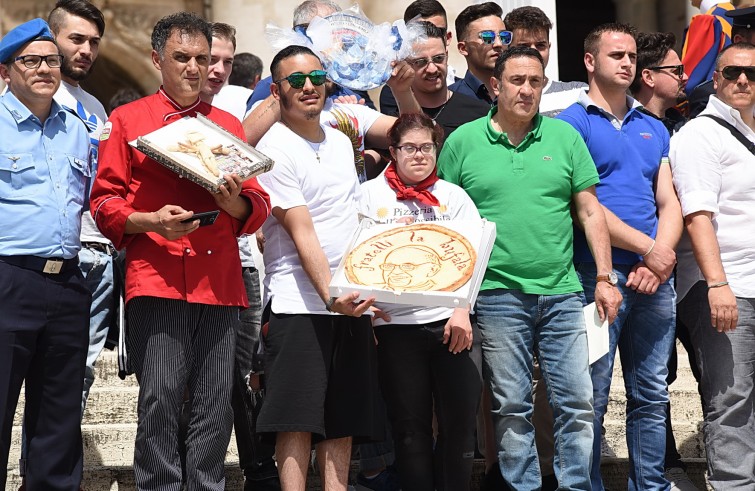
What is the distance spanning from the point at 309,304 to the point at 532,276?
1.05 m

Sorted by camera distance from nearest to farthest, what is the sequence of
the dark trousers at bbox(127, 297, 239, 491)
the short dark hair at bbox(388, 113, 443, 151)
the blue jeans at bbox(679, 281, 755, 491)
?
1. the dark trousers at bbox(127, 297, 239, 491)
2. the short dark hair at bbox(388, 113, 443, 151)
3. the blue jeans at bbox(679, 281, 755, 491)

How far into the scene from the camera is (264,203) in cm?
499

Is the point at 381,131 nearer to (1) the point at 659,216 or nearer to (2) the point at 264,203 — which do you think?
(2) the point at 264,203

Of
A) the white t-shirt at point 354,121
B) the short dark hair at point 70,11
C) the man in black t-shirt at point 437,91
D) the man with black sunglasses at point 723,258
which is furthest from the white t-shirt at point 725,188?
the short dark hair at point 70,11

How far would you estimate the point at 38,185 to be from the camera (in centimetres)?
507

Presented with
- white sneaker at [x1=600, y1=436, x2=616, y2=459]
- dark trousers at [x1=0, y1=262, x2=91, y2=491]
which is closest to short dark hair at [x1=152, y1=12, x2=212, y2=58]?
dark trousers at [x1=0, y1=262, x2=91, y2=491]

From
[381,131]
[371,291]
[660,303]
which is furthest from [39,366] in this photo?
[660,303]

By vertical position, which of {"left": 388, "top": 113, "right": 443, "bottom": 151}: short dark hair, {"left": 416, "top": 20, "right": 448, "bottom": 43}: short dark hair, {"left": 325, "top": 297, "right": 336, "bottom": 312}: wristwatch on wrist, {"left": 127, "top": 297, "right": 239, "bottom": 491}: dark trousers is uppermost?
{"left": 416, "top": 20, "right": 448, "bottom": 43}: short dark hair

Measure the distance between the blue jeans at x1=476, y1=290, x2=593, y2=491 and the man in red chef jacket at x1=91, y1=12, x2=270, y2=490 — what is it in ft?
3.90

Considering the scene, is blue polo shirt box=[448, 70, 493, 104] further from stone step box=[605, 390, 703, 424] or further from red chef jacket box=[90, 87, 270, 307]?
red chef jacket box=[90, 87, 270, 307]

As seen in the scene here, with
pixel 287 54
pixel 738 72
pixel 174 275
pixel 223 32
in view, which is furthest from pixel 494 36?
pixel 174 275

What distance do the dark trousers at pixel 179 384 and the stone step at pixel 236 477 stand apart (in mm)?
952

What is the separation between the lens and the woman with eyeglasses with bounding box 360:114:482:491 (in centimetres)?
529

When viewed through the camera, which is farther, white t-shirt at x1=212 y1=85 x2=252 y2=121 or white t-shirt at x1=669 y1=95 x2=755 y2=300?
white t-shirt at x1=212 y1=85 x2=252 y2=121
